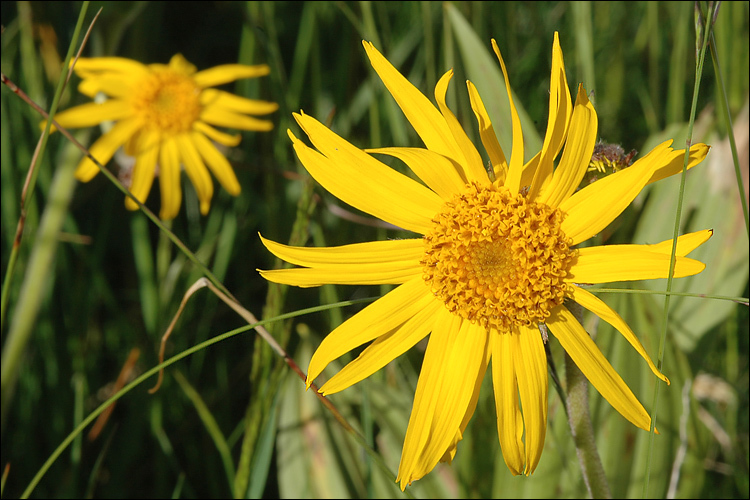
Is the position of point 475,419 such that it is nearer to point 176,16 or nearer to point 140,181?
point 140,181

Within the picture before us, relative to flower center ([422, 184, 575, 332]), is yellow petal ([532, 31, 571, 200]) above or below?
above

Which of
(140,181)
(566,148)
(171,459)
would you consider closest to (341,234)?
(140,181)

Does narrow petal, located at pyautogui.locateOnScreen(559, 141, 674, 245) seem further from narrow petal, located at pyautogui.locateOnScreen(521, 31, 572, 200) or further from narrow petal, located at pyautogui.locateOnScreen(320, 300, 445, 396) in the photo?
narrow petal, located at pyautogui.locateOnScreen(320, 300, 445, 396)

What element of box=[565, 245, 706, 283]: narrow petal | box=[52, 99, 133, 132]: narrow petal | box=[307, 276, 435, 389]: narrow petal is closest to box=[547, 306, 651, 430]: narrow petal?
box=[565, 245, 706, 283]: narrow petal

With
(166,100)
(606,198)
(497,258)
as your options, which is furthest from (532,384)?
(166,100)

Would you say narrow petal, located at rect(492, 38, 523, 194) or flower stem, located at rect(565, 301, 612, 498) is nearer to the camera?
narrow petal, located at rect(492, 38, 523, 194)

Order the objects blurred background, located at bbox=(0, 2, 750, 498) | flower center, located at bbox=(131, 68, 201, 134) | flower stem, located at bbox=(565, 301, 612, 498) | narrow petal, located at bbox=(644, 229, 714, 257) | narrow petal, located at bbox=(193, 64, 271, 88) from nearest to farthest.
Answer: narrow petal, located at bbox=(644, 229, 714, 257)
flower stem, located at bbox=(565, 301, 612, 498)
blurred background, located at bbox=(0, 2, 750, 498)
narrow petal, located at bbox=(193, 64, 271, 88)
flower center, located at bbox=(131, 68, 201, 134)

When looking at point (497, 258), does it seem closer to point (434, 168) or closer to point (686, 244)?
point (434, 168)

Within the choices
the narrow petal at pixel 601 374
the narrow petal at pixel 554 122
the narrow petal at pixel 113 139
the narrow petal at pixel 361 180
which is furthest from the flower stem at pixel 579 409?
the narrow petal at pixel 113 139
